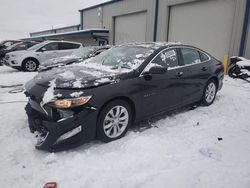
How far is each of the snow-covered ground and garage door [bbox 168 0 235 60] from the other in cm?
830

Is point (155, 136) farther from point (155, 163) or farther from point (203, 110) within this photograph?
point (203, 110)

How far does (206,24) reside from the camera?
41.1 ft

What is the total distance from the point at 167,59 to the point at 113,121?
5.68 feet

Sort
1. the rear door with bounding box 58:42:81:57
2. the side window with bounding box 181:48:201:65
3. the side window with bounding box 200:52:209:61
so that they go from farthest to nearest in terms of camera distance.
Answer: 1. the rear door with bounding box 58:42:81:57
2. the side window with bounding box 200:52:209:61
3. the side window with bounding box 181:48:201:65

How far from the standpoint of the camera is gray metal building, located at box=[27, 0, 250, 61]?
11031 millimetres

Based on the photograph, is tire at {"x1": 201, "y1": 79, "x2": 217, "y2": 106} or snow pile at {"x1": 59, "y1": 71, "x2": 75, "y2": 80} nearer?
snow pile at {"x1": 59, "y1": 71, "x2": 75, "y2": 80}

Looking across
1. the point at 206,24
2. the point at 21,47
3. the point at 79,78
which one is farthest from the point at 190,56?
the point at 21,47

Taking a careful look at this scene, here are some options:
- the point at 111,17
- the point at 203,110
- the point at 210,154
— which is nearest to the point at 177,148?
the point at 210,154

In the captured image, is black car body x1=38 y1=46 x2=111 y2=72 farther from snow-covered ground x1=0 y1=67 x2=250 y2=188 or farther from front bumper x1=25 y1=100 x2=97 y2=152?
front bumper x1=25 y1=100 x2=97 y2=152

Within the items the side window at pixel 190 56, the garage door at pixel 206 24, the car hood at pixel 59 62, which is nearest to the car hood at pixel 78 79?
the side window at pixel 190 56

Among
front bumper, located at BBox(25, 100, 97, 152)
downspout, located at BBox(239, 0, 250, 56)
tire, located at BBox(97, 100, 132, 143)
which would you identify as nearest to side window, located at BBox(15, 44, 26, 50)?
downspout, located at BBox(239, 0, 250, 56)

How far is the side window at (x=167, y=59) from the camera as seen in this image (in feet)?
14.1

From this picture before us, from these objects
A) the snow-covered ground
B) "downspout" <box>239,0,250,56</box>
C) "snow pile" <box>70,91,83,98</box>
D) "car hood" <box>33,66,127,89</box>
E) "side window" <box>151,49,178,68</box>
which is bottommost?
the snow-covered ground

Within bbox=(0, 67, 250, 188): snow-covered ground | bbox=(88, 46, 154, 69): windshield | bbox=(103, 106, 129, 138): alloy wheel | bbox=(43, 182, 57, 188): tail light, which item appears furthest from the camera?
bbox=(88, 46, 154, 69): windshield
